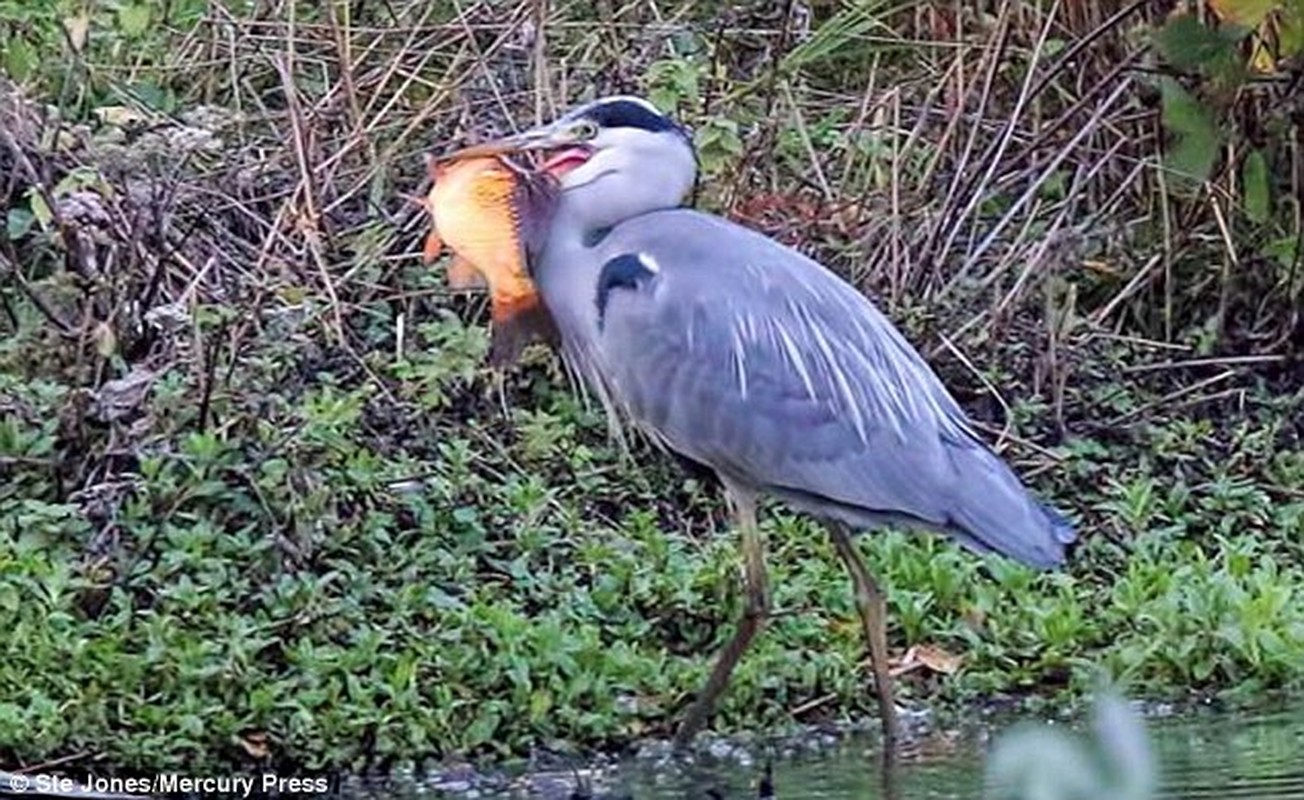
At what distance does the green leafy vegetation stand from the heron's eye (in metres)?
0.92

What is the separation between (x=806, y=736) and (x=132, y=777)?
1360 millimetres

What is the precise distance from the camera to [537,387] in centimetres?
670

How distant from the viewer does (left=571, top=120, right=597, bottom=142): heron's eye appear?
5242 mm

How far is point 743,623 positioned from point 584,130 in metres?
1.10

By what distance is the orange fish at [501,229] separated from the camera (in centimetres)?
524

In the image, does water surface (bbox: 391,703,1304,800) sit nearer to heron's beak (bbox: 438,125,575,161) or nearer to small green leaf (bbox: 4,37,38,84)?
heron's beak (bbox: 438,125,575,161)

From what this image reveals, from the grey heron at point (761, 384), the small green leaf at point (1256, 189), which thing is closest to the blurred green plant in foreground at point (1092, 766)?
the grey heron at point (761, 384)

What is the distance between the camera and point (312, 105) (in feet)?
24.8

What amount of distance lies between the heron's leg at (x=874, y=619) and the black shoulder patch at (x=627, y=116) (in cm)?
91

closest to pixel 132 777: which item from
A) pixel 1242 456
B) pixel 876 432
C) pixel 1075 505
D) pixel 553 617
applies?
pixel 553 617

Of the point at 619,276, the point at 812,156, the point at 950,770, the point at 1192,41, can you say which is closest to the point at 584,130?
the point at 619,276

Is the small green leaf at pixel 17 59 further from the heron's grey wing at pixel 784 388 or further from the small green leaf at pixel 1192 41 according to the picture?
the small green leaf at pixel 1192 41

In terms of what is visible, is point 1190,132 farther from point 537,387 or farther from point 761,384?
point 761,384

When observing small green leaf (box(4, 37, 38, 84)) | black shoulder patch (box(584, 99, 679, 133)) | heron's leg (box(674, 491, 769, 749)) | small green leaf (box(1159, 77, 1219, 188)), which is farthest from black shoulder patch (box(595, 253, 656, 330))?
small green leaf (box(4, 37, 38, 84))
